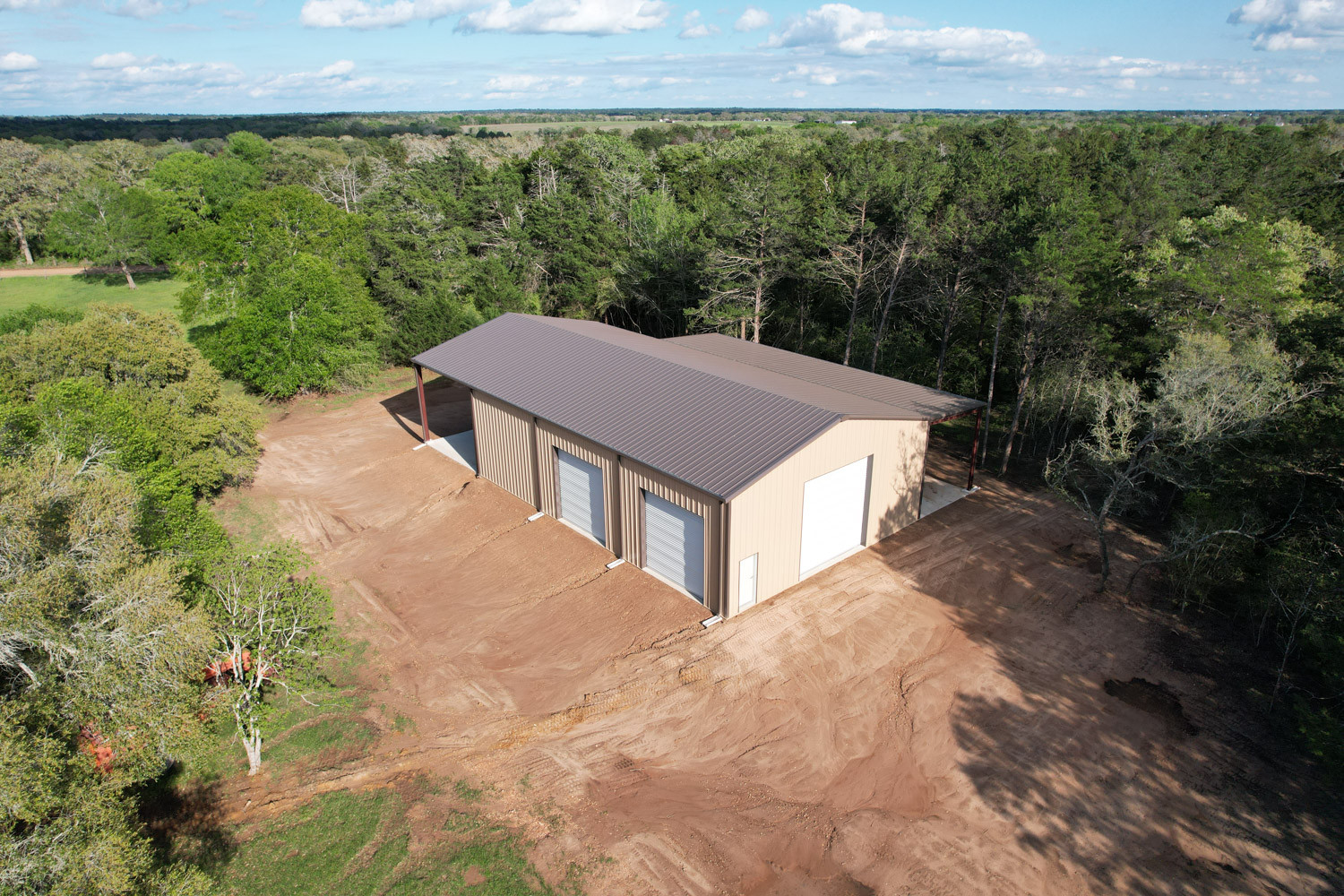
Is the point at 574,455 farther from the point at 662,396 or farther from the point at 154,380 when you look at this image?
the point at 154,380

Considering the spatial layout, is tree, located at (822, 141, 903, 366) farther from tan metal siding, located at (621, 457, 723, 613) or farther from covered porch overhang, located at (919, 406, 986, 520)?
tan metal siding, located at (621, 457, 723, 613)

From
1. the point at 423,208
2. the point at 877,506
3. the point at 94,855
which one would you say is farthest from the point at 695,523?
the point at 423,208

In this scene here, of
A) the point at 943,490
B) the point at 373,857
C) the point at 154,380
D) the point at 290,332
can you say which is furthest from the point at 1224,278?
the point at 290,332

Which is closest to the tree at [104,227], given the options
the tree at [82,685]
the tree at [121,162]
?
the tree at [121,162]

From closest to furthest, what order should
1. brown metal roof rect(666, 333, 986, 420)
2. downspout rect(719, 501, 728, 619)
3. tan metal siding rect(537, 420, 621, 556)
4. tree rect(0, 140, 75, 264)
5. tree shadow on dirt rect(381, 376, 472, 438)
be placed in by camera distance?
downspout rect(719, 501, 728, 619), tan metal siding rect(537, 420, 621, 556), brown metal roof rect(666, 333, 986, 420), tree shadow on dirt rect(381, 376, 472, 438), tree rect(0, 140, 75, 264)

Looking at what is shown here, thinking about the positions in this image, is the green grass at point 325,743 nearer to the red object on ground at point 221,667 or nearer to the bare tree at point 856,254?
the red object on ground at point 221,667

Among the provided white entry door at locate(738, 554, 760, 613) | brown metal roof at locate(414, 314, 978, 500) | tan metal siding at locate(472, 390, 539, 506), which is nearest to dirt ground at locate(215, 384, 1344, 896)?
white entry door at locate(738, 554, 760, 613)
